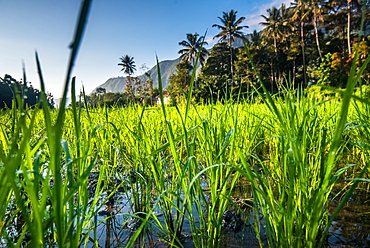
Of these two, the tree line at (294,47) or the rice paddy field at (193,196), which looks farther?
the tree line at (294,47)

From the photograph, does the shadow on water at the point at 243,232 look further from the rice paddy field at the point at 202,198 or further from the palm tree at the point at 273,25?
the palm tree at the point at 273,25

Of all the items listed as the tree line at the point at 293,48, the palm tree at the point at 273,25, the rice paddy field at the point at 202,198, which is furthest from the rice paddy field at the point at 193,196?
the palm tree at the point at 273,25

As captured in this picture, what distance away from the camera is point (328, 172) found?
0.61m

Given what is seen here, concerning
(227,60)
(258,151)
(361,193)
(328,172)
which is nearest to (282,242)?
(328,172)

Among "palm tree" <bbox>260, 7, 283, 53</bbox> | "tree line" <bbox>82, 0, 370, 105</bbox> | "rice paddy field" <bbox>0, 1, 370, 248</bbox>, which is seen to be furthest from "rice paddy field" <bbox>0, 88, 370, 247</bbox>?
"palm tree" <bbox>260, 7, 283, 53</bbox>

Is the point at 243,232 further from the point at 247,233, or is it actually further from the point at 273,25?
the point at 273,25

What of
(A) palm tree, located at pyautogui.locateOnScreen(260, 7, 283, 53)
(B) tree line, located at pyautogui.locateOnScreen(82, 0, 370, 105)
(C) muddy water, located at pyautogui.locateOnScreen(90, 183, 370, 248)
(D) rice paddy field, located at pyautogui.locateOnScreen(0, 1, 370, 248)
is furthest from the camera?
(A) palm tree, located at pyautogui.locateOnScreen(260, 7, 283, 53)

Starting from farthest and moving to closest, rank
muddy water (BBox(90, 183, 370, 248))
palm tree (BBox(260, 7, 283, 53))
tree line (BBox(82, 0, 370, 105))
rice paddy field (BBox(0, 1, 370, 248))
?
palm tree (BBox(260, 7, 283, 53)) < tree line (BBox(82, 0, 370, 105)) < muddy water (BBox(90, 183, 370, 248)) < rice paddy field (BBox(0, 1, 370, 248))

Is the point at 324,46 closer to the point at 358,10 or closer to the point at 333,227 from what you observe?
the point at 358,10

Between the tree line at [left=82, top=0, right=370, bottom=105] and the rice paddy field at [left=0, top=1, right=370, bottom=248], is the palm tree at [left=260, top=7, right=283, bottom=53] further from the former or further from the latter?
the rice paddy field at [left=0, top=1, right=370, bottom=248]

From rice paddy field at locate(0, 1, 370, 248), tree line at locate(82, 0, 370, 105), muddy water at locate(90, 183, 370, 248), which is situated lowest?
muddy water at locate(90, 183, 370, 248)

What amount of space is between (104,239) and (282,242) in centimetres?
71

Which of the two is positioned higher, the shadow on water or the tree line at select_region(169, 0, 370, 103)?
Answer: the tree line at select_region(169, 0, 370, 103)

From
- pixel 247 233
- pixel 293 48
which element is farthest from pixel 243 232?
pixel 293 48
